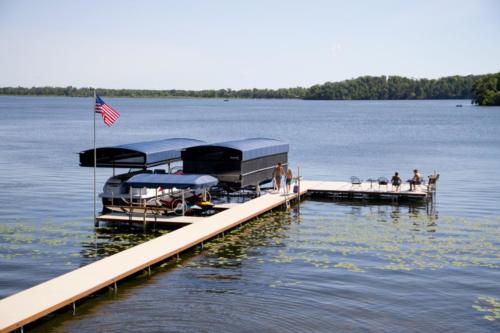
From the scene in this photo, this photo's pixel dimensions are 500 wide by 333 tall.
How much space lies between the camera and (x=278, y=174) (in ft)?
123

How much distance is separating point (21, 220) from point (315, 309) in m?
17.7

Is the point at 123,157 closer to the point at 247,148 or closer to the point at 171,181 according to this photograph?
the point at 171,181

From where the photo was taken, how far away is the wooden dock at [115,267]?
53.0 feet

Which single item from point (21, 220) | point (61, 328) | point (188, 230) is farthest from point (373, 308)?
point (21, 220)

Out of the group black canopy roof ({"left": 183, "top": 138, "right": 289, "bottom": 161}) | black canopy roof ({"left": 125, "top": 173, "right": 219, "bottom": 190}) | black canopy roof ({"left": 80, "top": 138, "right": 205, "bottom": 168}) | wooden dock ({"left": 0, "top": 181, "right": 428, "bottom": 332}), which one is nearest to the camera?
wooden dock ({"left": 0, "top": 181, "right": 428, "bottom": 332})

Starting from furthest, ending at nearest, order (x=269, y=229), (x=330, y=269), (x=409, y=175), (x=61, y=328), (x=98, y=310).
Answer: (x=409, y=175) < (x=269, y=229) < (x=330, y=269) < (x=98, y=310) < (x=61, y=328)

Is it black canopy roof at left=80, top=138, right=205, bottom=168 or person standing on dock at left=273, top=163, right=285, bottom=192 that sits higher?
black canopy roof at left=80, top=138, right=205, bottom=168

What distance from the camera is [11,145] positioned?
7769 cm

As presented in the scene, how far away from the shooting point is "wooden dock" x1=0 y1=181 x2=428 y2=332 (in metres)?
16.1

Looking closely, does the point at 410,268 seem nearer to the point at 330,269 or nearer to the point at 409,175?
the point at 330,269

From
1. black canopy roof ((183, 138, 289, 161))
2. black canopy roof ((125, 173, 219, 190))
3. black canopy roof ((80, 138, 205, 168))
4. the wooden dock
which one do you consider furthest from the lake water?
black canopy roof ((183, 138, 289, 161))

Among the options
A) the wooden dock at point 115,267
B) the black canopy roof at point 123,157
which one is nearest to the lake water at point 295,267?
the wooden dock at point 115,267

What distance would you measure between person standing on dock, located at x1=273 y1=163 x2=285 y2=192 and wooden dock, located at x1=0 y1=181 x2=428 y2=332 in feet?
9.61

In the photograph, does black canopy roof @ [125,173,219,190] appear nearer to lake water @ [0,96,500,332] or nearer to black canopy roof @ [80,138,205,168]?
lake water @ [0,96,500,332]
